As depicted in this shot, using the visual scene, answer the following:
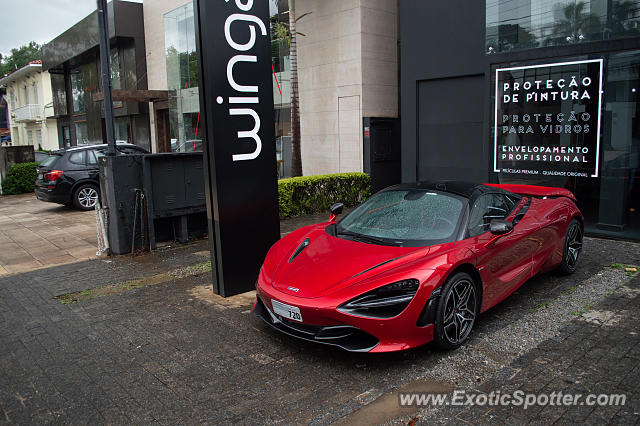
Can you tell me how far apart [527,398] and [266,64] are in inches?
180

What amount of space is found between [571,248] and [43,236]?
31.4 ft

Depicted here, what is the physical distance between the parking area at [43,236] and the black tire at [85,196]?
0.25 meters

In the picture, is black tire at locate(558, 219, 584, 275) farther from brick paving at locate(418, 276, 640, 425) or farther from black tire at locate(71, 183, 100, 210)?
black tire at locate(71, 183, 100, 210)

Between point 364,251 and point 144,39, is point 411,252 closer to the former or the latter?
point 364,251

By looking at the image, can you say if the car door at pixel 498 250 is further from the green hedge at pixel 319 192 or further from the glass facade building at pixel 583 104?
the green hedge at pixel 319 192

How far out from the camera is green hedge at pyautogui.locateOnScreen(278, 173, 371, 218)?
1090 cm

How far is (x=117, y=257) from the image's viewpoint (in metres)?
8.06

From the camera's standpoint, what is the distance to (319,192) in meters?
11.7

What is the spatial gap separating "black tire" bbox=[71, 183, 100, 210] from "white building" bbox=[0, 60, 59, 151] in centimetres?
2665

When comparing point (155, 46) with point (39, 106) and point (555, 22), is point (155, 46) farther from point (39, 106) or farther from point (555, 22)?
point (39, 106)

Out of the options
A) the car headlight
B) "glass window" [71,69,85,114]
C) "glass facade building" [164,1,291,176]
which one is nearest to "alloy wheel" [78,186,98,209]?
"glass facade building" [164,1,291,176]

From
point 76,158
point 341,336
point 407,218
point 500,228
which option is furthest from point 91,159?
point 500,228

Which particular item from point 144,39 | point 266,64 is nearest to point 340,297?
point 266,64

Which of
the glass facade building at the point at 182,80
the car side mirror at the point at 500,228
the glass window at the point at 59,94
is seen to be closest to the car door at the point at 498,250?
the car side mirror at the point at 500,228
